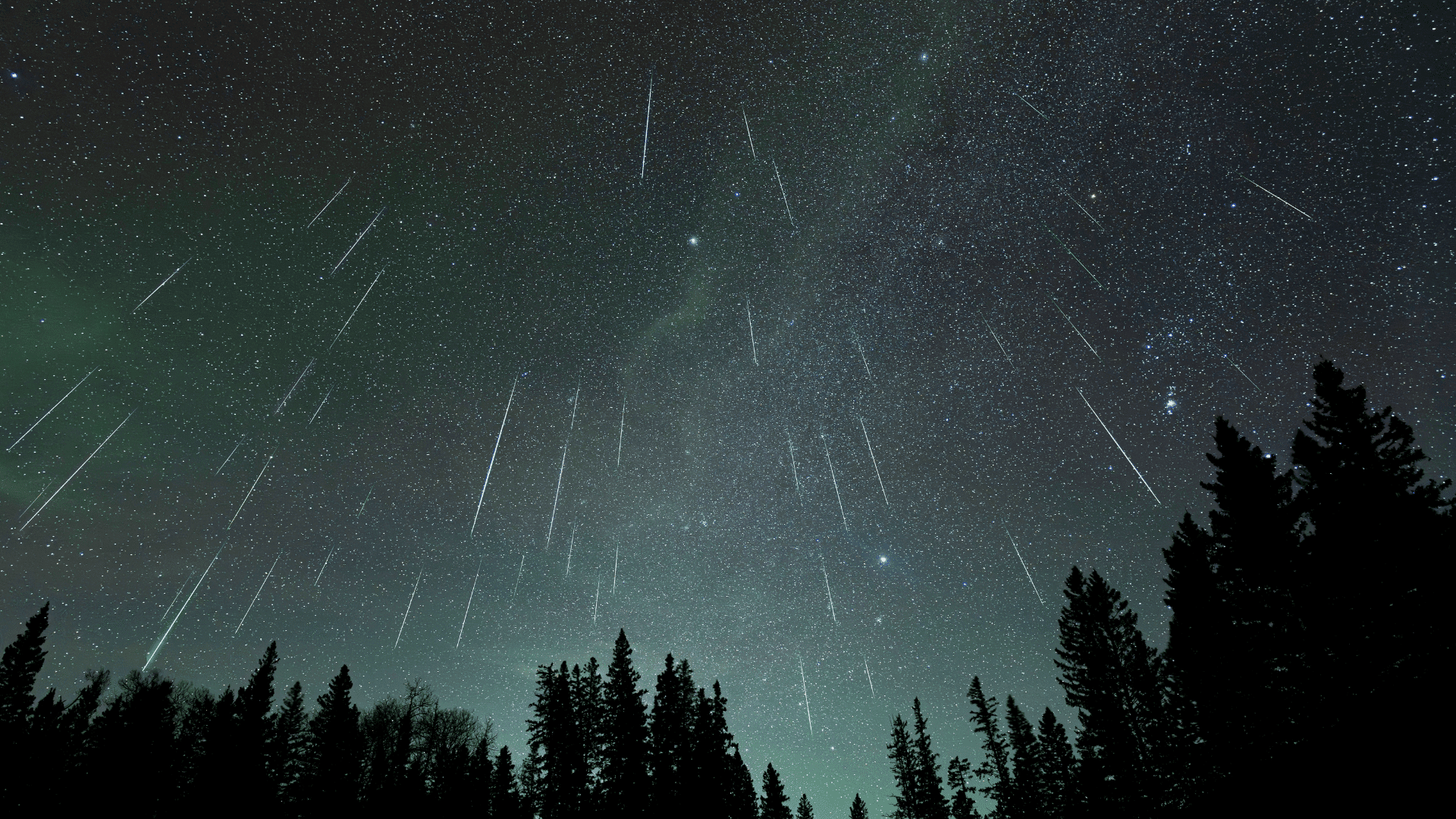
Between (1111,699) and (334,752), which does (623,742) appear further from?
(1111,699)

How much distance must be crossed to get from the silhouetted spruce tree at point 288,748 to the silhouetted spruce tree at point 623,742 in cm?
2240

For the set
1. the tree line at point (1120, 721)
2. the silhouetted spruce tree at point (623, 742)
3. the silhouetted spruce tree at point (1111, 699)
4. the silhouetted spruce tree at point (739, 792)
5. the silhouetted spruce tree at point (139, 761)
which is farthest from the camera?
the silhouetted spruce tree at point (739, 792)

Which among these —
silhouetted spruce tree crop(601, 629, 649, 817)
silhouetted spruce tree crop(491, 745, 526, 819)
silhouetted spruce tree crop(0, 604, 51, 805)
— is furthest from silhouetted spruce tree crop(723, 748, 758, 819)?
silhouetted spruce tree crop(0, 604, 51, 805)

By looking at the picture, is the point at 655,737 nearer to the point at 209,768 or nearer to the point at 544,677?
the point at 544,677

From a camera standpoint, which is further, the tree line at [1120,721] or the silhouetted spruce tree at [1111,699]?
the silhouetted spruce tree at [1111,699]

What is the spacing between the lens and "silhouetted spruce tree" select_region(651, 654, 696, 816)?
37969 mm

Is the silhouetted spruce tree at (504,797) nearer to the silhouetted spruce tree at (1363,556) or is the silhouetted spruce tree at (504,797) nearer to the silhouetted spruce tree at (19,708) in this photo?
the silhouetted spruce tree at (19,708)

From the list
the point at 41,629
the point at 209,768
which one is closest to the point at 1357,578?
the point at 209,768

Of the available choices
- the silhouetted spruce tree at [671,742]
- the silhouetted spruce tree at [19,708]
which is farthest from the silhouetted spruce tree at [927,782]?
the silhouetted spruce tree at [19,708]

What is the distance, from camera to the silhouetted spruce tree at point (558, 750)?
1745 inches

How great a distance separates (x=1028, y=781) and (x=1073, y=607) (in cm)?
2062

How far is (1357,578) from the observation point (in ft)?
56.0

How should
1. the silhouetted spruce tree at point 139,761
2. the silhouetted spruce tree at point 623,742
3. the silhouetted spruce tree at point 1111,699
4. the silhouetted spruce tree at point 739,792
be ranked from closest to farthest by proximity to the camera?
the silhouetted spruce tree at point 1111,699, the silhouetted spruce tree at point 139,761, the silhouetted spruce tree at point 623,742, the silhouetted spruce tree at point 739,792

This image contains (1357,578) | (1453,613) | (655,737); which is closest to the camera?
(1453,613)
